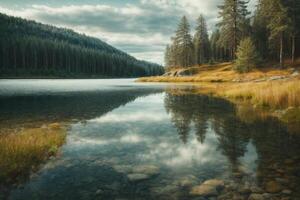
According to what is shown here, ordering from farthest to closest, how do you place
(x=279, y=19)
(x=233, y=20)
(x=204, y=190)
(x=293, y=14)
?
(x=233, y=20) < (x=293, y=14) < (x=279, y=19) < (x=204, y=190)

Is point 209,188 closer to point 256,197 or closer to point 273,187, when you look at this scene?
point 256,197

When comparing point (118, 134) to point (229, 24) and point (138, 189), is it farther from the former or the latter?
point (229, 24)

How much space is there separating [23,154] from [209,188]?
5154 millimetres

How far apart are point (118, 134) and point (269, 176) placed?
6502mm

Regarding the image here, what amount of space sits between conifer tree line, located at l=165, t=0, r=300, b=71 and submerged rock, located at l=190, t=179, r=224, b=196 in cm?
4725

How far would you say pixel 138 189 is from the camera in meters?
6.00

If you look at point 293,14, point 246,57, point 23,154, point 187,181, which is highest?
point 293,14

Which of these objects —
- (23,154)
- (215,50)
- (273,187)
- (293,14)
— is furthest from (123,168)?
(215,50)

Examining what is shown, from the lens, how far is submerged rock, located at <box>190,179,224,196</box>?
572 centimetres

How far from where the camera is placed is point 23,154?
770 centimetres

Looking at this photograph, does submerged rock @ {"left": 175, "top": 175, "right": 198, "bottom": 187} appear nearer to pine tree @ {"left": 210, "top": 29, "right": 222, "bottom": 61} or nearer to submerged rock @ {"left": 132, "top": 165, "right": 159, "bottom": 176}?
submerged rock @ {"left": 132, "top": 165, "right": 159, "bottom": 176}

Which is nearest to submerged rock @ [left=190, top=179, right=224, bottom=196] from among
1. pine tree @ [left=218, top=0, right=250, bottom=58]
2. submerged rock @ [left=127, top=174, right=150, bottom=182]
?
submerged rock @ [left=127, top=174, right=150, bottom=182]

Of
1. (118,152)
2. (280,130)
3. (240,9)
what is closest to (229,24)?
(240,9)

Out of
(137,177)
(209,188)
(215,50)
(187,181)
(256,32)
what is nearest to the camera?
(209,188)
